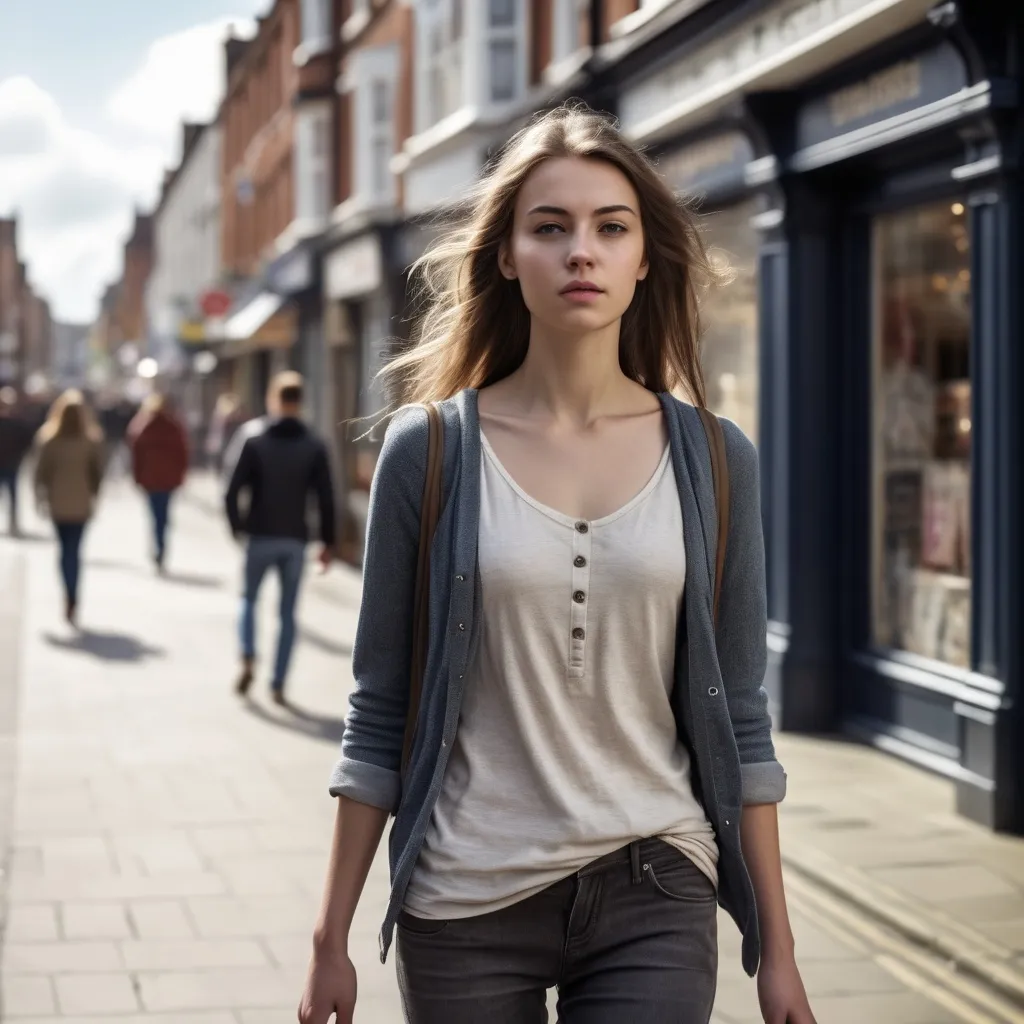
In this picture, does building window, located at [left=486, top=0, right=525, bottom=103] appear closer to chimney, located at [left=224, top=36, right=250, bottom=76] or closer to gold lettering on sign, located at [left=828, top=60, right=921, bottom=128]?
gold lettering on sign, located at [left=828, top=60, right=921, bottom=128]

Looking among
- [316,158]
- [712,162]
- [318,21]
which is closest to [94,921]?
[712,162]

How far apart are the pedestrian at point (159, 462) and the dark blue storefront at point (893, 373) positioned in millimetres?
9547

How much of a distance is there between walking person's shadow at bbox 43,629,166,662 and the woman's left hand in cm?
1024

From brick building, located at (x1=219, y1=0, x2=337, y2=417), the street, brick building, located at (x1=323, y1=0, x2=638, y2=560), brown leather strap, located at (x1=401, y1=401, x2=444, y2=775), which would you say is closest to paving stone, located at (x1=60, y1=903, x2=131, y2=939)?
the street

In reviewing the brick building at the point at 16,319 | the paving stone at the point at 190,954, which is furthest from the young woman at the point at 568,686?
the brick building at the point at 16,319

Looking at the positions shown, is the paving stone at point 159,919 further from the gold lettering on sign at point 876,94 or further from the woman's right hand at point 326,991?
the gold lettering on sign at point 876,94

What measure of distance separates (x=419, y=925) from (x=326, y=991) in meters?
0.16

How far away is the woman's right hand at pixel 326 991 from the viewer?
97.6 inches

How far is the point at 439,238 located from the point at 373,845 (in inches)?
39.5

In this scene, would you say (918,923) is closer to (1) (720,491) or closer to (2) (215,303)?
(1) (720,491)

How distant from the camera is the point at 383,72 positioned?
22.3 m

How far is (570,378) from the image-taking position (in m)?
2.59

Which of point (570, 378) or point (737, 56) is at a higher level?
point (737, 56)

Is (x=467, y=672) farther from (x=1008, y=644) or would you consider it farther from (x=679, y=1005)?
(x=1008, y=644)
